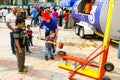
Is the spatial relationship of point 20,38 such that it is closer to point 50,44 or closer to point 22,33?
point 22,33

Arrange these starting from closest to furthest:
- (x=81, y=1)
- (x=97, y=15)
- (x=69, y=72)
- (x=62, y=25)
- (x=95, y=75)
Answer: (x=95, y=75) < (x=69, y=72) < (x=97, y=15) < (x=81, y=1) < (x=62, y=25)

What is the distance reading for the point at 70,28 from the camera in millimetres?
21172

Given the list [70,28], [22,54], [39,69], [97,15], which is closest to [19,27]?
[22,54]

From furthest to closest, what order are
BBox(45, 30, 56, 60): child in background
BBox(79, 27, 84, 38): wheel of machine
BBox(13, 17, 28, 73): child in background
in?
BBox(79, 27, 84, 38): wheel of machine, BBox(45, 30, 56, 60): child in background, BBox(13, 17, 28, 73): child in background

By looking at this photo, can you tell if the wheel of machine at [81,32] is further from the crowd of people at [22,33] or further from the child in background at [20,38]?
the child in background at [20,38]

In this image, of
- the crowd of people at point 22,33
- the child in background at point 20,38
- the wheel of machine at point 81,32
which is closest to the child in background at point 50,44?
the crowd of people at point 22,33

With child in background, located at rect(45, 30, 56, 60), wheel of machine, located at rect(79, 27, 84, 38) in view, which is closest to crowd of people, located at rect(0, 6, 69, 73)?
child in background, located at rect(45, 30, 56, 60)

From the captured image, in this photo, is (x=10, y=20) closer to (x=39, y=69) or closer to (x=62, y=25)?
(x=39, y=69)

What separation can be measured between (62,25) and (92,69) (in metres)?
14.8

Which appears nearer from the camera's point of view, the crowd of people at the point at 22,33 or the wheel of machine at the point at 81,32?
the crowd of people at the point at 22,33

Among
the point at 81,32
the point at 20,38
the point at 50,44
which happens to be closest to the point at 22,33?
the point at 20,38

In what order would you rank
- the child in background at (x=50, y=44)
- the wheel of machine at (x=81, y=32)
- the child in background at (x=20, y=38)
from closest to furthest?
the child in background at (x=20, y=38) < the child in background at (x=50, y=44) < the wheel of machine at (x=81, y=32)

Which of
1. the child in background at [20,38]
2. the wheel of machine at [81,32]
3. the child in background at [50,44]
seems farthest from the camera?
the wheel of machine at [81,32]

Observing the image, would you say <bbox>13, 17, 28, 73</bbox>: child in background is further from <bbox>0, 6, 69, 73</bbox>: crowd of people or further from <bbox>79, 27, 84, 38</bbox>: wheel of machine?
<bbox>79, 27, 84, 38</bbox>: wheel of machine
